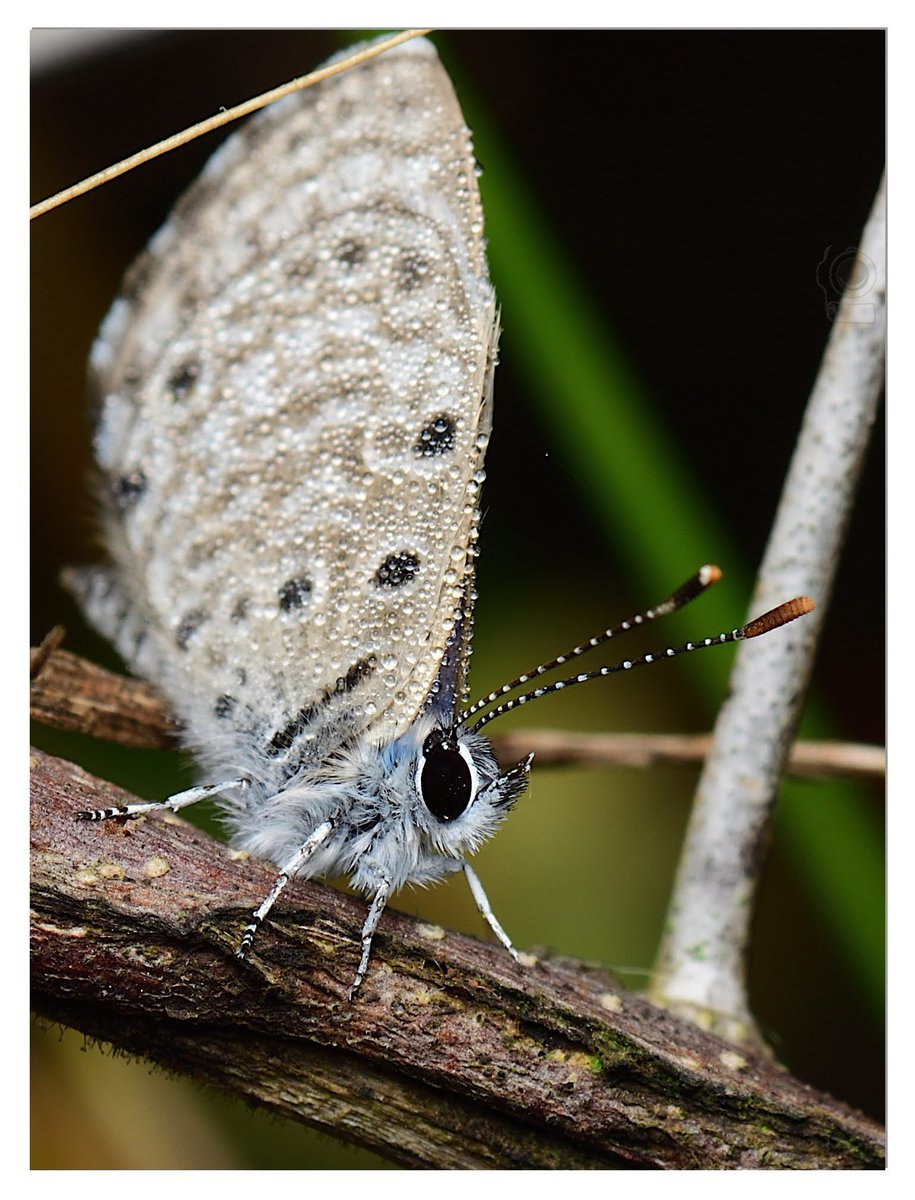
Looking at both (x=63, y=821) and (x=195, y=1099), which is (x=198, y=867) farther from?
(x=195, y=1099)

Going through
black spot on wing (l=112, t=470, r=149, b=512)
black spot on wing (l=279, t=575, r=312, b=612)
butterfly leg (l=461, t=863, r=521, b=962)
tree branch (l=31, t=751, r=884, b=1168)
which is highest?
black spot on wing (l=112, t=470, r=149, b=512)

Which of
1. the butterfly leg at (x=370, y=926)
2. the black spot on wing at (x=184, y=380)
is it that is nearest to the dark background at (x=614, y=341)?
the black spot on wing at (x=184, y=380)

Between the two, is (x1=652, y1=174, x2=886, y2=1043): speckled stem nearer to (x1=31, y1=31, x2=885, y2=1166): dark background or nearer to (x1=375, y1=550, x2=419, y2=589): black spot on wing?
(x1=31, y1=31, x2=885, y2=1166): dark background

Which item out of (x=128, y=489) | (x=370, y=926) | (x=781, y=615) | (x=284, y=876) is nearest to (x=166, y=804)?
(x=284, y=876)

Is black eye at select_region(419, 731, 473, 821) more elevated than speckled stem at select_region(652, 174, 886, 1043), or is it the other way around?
speckled stem at select_region(652, 174, 886, 1043)

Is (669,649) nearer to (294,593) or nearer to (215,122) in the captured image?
(294,593)

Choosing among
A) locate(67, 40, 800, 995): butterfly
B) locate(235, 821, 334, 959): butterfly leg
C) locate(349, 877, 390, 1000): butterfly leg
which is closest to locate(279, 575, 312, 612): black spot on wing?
locate(67, 40, 800, 995): butterfly

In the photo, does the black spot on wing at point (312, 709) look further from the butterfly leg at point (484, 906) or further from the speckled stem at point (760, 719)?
the speckled stem at point (760, 719)
